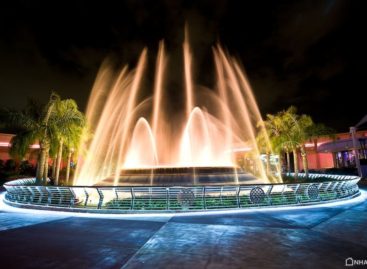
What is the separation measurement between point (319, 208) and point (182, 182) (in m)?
8.26

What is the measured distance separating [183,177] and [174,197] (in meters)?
4.13

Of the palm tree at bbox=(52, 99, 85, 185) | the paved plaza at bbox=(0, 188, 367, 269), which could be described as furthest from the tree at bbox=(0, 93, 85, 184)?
the paved plaza at bbox=(0, 188, 367, 269)

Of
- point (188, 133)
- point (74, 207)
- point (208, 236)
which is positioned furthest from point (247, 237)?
point (188, 133)

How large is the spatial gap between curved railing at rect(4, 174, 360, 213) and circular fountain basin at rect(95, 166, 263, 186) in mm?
2358

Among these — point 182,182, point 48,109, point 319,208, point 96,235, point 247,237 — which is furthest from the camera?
point 48,109

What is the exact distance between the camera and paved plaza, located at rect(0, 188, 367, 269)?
17.7 feet

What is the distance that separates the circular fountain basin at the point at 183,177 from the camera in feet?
55.1

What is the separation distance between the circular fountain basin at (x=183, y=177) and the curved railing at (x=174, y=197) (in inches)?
92.8

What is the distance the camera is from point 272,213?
→ 1076 cm

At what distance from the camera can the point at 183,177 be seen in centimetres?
1691

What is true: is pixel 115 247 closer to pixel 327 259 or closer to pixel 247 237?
pixel 247 237
